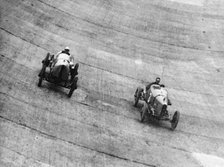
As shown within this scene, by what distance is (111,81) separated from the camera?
2205 cm

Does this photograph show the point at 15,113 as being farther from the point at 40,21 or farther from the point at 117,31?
the point at 117,31

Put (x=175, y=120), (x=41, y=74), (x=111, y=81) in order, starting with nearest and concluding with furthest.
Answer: (x=41, y=74)
(x=175, y=120)
(x=111, y=81)

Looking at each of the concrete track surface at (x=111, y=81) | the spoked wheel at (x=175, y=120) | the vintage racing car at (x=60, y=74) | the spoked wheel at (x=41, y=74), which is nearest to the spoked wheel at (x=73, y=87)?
the vintage racing car at (x=60, y=74)

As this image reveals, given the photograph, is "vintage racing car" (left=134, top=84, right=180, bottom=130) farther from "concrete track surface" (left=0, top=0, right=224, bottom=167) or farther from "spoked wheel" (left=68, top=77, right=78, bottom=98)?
"spoked wheel" (left=68, top=77, right=78, bottom=98)

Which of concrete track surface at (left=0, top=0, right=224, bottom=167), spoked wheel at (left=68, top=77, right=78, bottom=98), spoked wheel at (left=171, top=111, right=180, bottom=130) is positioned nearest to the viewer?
concrete track surface at (left=0, top=0, right=224, bottom=167)

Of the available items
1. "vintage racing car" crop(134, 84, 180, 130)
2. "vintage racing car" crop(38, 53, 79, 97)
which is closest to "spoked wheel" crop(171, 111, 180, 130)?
"vintage racing car" crop(134, 84, 180, 130)

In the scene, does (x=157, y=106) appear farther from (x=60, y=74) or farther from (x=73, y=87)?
(x=60, y=74)

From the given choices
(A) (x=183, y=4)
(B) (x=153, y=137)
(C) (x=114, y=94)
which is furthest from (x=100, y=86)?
(A) (x=183, y=4)

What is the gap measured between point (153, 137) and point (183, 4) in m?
18.7

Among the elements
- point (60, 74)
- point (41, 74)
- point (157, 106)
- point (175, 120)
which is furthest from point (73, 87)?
point (175, 120)

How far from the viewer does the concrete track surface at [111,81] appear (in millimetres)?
15703

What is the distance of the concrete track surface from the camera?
15.7 metres

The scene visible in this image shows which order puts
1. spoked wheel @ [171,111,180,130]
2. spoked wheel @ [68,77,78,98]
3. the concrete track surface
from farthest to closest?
1. spoked wheel @ [171,111,180,130]
2. spoked wheel @ [68,77,78,98]
3. the concrete track surface

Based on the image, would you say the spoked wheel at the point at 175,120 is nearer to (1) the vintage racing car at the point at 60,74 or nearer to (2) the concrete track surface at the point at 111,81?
(2) the concrete track surface at the point at 111,81
